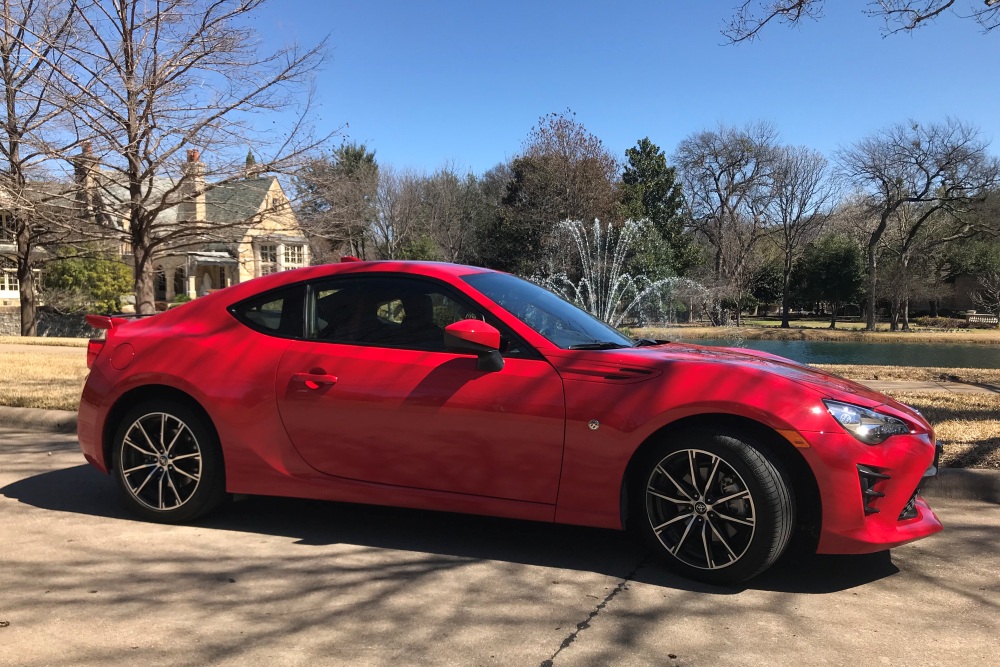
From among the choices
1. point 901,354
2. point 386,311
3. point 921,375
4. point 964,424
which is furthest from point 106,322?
point 901,354

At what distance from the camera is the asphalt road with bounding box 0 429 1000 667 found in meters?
2.74

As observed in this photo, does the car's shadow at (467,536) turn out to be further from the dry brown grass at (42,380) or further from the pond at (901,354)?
the pond at (901,354)

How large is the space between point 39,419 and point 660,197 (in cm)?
3638

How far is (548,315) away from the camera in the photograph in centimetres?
402

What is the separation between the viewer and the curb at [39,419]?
7.04 metres

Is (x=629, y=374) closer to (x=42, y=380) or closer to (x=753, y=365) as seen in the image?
(x=753, y=365)

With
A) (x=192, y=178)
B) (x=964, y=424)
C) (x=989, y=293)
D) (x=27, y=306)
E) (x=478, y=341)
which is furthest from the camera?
(x=989, y=293)

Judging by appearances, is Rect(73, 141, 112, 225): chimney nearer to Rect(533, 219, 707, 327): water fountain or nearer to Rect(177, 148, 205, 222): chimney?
Rect(177, 148, 205, 222): chimney

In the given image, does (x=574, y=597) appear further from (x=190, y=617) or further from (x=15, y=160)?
(x=15, y=160)

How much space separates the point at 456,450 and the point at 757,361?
64.1 inches

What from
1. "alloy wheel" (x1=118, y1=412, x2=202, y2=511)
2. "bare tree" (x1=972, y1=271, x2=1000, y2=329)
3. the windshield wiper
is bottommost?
"alloy wheel" (x1=118, y1=412, x2=202, y2=511)

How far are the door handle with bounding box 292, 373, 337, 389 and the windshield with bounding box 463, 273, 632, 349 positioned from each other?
91 centimetres

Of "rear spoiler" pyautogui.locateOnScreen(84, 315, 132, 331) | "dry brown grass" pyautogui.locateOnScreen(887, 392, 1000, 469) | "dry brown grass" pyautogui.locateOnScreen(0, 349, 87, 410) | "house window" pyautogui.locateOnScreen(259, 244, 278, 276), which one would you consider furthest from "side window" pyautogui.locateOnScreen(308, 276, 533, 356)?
"house window" pyautogui.locateOnScreen(259, 244, 278, 276)

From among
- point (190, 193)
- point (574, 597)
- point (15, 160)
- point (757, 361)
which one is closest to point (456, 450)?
point (574, 597)
